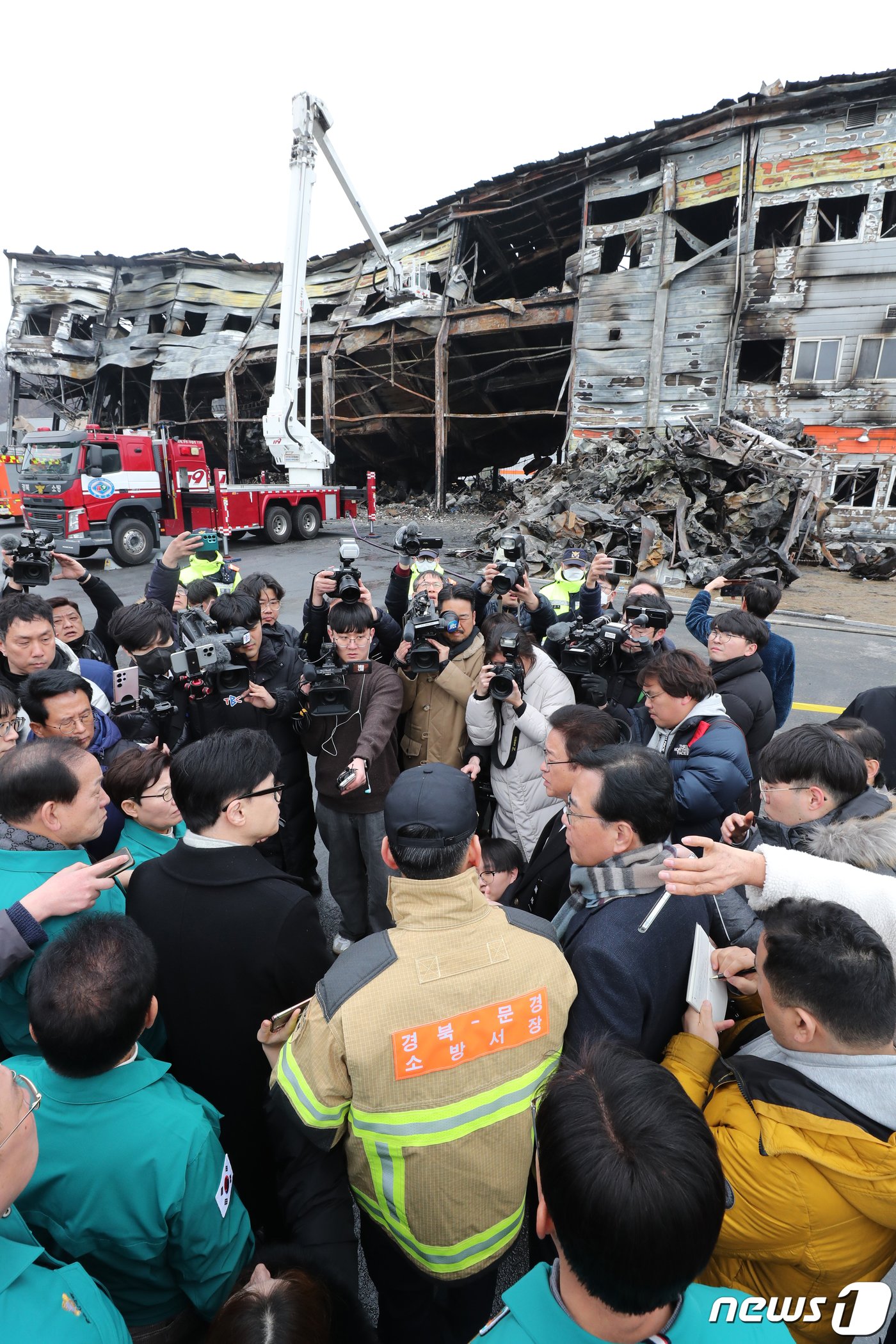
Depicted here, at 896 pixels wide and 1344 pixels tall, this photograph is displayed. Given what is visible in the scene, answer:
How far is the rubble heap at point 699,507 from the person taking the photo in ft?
40.7

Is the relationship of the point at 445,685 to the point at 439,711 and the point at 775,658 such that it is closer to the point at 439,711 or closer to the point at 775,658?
the point at 439,711

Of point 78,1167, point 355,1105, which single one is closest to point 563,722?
point 355,1105

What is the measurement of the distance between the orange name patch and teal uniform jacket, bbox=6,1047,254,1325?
49 centimetres

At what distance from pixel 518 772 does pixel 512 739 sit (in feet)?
0.54

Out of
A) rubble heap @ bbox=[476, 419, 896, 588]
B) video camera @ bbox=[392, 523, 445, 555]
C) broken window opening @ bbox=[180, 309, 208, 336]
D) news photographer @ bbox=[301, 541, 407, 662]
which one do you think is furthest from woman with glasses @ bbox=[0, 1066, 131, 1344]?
broken window opening @ bbox=[180, 309, 208, 336]

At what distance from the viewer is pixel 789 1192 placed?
1267 mm

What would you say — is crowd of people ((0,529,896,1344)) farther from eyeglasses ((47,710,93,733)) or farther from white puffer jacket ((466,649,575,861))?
white puffer jacket ((466,649,575,861))

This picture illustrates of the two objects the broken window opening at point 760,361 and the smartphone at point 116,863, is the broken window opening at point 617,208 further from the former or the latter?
the smartphone at point 116,863

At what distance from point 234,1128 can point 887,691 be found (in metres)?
3.65

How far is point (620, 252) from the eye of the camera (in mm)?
17312

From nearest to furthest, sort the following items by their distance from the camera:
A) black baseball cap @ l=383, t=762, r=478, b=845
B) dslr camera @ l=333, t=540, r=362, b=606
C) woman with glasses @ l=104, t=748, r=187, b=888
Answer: black baseball cap @ l=383, t=762, r=478, b=845
woman with glasses @ l=104, t=748, r=187, b=888
dslr camera @ l=333, t=540, r=362, b=606

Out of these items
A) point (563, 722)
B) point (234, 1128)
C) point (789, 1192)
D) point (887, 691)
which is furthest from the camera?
point (887, 691)

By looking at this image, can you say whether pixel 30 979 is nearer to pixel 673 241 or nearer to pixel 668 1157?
pixel 668 1157

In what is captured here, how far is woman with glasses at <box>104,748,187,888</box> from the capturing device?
2.40 m
